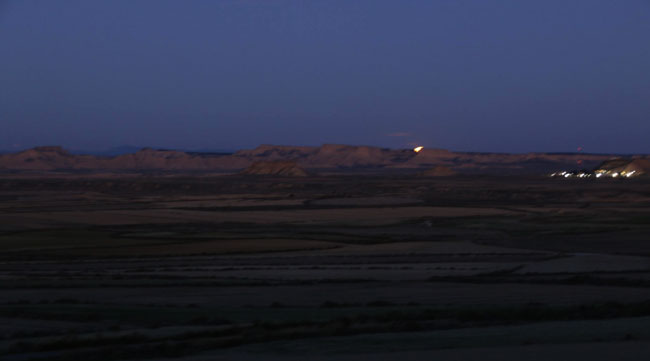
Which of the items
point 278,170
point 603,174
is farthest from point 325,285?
point 278,170

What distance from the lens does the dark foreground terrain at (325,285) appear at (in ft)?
36.2

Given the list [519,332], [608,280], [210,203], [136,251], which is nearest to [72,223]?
[136,251]

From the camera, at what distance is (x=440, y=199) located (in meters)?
66.4

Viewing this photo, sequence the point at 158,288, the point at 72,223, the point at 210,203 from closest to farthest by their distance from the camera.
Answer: the point at 158,288
the point at 72,223
the point at 210,203

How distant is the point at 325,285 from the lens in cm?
1953

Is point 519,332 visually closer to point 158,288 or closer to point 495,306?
point 495,306

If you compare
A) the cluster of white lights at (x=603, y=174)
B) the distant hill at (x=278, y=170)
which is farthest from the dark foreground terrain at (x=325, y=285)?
the distant hill at (x=278, y=170)

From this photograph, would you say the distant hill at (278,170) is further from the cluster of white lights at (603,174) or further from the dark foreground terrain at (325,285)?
the dark foreground terrain at (325,285)

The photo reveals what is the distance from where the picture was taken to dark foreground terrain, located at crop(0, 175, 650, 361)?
36.2 feet

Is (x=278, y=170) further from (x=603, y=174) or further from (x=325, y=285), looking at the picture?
(x=325, y=285)

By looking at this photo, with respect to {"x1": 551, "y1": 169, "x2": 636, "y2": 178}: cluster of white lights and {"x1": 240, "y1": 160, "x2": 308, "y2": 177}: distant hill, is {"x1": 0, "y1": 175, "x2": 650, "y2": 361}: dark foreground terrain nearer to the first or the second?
{"x1": 551, "y1": 169, "x2": 636, "y2": 178}: cluster of white lights

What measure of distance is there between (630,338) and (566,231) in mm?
28139

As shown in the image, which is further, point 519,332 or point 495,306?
point 495,306

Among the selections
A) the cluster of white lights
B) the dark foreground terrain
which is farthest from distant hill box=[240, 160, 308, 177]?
the dark foreground terrain
